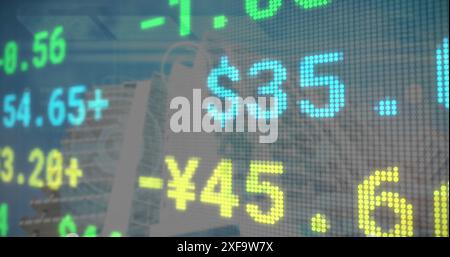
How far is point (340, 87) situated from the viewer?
4.32 ft

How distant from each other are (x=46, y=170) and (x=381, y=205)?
1898 mm

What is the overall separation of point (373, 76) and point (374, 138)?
225 mm

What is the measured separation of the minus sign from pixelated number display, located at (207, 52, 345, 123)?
0.46m

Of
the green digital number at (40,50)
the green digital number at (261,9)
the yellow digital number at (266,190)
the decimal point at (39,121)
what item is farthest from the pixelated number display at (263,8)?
the decimal point at (39,121)

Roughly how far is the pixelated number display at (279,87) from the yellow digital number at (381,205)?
0.28 meters

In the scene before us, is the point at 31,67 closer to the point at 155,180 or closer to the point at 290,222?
the point at 155,180

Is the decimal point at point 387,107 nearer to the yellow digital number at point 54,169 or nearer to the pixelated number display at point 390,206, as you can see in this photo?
the pixelated number display at point 390,206

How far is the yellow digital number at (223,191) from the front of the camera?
1.56m

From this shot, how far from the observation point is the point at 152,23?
1892 mm

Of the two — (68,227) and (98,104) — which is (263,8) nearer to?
(98,104)

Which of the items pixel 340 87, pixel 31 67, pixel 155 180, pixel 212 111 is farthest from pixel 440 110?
pixel 31 67

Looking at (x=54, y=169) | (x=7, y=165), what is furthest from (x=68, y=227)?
(x=7, y=165)

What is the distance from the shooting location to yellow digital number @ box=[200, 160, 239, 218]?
5.12 feet
